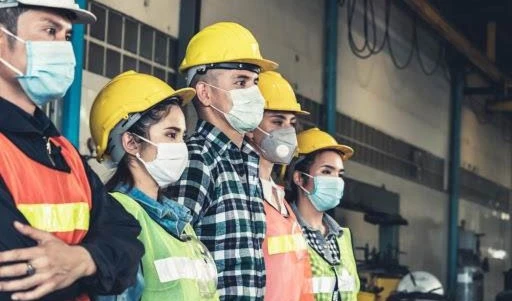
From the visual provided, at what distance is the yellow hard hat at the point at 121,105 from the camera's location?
121 inches

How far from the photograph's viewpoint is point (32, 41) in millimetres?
2369

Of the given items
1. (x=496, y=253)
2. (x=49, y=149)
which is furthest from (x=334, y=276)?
(x=496, y=253)

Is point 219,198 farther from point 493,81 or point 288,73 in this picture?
point 493,81

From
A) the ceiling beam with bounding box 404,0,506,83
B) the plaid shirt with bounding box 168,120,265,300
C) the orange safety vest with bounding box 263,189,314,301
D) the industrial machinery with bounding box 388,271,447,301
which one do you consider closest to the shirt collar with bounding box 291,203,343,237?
the orange safety vest with bounding box 263,189,314,301

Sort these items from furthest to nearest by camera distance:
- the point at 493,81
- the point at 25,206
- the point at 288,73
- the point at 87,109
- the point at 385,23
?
1. the point at 493,81
2. the point at 385,23
3. the point at 288,73
4. the point at 87,109
5. the point at 25,206

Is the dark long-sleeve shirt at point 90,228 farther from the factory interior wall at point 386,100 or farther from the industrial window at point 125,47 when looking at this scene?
the industrial window at point 125,47

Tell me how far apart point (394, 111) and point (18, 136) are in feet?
30.1

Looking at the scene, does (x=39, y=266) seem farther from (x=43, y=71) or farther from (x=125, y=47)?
(x=125, y=47)

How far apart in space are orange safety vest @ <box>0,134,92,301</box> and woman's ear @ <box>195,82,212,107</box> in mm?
1219

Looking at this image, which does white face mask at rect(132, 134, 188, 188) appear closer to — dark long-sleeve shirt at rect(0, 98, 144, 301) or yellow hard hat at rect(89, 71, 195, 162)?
yellow hard hat at rect(89, 71, 195, 162)

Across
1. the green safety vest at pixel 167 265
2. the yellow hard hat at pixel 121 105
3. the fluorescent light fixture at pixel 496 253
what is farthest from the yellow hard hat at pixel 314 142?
the fluorescent light fixture at pixel 496 253

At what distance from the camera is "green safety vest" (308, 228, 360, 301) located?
435cm

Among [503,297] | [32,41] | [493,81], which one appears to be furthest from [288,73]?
[493,81]

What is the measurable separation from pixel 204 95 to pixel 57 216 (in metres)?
1.39
